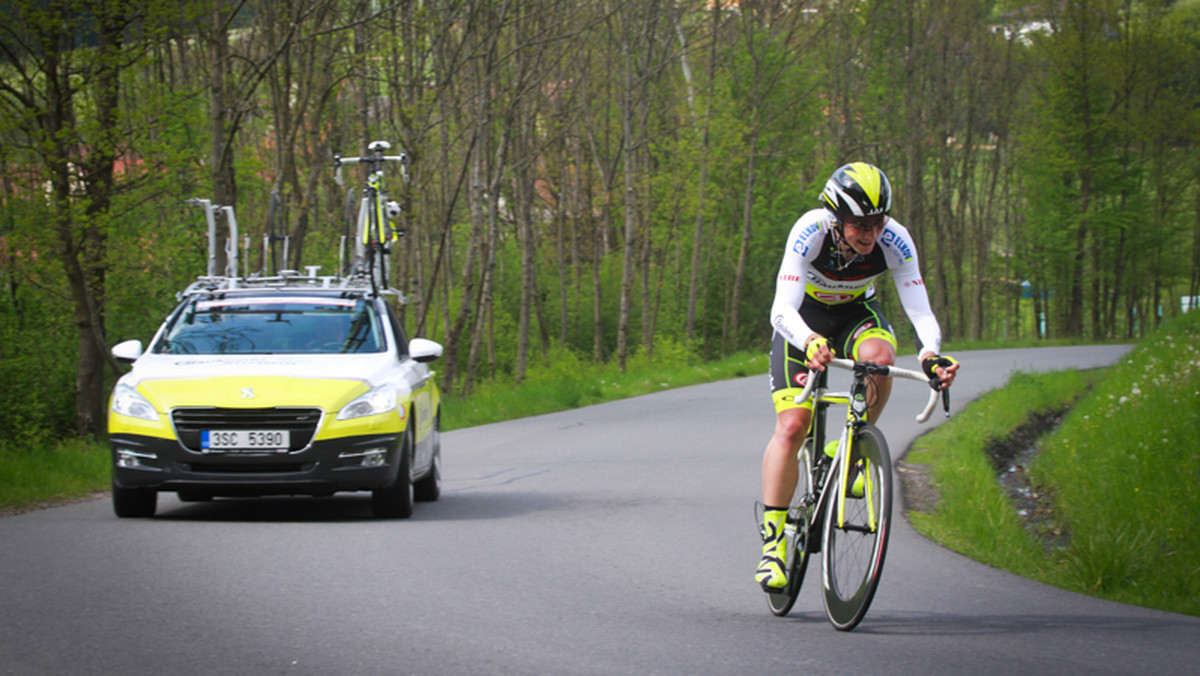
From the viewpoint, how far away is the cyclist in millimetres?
5582

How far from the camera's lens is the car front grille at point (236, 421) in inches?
343

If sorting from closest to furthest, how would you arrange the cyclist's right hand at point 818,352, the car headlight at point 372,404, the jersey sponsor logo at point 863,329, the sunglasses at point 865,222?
the cyclist's right hand at point 818,352
the sunglasses at point 865,222
the jersey sponsor logo at point 863,329
the car headlight at point 372,404

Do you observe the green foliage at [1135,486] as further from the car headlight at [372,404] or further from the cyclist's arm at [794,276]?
the car headlight at [372,404]

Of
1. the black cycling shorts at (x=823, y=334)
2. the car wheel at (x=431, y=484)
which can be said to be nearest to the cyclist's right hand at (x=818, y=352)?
the black cycling shorts at (x=823, y=334)

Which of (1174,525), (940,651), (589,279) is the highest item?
(940,651)

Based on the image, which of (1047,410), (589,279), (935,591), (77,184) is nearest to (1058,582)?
(935,591)

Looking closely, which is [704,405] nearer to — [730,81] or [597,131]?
[730,81]

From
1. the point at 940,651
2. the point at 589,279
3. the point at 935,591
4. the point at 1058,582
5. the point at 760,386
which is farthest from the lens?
the point at 589,279

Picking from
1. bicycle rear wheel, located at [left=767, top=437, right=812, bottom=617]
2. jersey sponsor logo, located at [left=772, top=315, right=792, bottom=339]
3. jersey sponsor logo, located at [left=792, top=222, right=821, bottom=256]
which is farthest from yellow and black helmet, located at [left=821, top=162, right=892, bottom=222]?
bicycle rear wheel, located at [left=767, top=437, right=812, bottom=617]

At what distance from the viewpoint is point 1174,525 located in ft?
28.2

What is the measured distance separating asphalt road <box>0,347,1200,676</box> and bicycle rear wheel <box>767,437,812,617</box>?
110 millimetres

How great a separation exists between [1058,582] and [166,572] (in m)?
4.76

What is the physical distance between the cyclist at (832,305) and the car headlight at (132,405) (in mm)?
4625

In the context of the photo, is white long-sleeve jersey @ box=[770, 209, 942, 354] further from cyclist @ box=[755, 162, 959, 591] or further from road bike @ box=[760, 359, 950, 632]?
road bike @ box=[760, 359, 950, 632]
